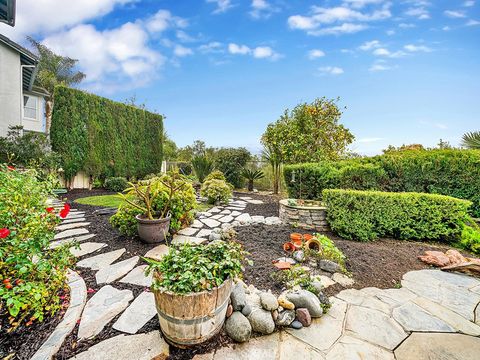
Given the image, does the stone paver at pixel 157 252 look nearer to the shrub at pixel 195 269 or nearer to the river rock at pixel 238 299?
the shrub at pixel 195 269

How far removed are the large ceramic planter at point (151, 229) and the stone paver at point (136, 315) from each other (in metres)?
1.14

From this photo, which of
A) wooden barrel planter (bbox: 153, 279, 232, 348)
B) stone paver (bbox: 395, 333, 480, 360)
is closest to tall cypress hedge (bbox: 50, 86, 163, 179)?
wooden barrel planter (bbox: 153, 279, 232, 348)

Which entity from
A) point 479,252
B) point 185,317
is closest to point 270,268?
point 185,317

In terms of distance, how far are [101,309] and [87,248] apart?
58.9 inches

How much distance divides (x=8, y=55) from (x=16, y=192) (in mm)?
10139

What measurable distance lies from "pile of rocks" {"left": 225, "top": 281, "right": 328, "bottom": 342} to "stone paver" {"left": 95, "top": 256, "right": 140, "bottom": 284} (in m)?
1.31

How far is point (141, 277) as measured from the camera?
7.06 ft

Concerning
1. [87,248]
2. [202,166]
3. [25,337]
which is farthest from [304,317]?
[202,166]

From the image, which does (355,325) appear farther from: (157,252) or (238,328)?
(157,252)

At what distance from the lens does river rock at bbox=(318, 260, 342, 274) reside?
2.34m

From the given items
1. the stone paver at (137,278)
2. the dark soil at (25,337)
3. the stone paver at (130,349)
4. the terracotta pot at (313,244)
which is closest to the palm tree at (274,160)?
the terracotta pot at (313,244)

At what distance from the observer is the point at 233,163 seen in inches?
354

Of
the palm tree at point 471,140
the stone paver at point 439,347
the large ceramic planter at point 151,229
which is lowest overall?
the stone paver at point 439,347

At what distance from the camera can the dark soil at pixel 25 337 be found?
1.25 metres
